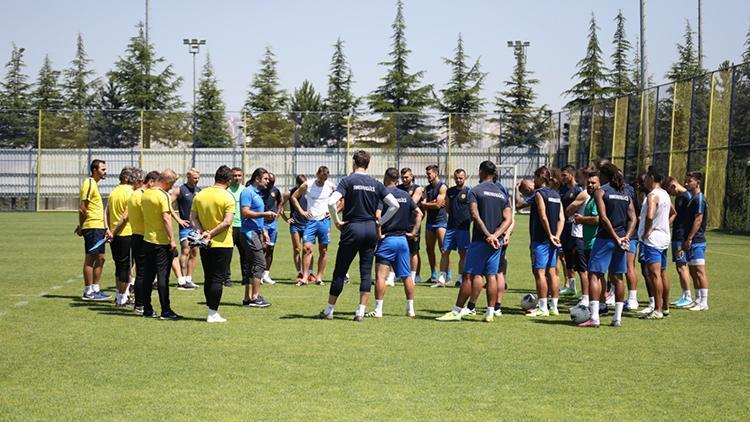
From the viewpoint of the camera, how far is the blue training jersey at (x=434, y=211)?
1653 cm

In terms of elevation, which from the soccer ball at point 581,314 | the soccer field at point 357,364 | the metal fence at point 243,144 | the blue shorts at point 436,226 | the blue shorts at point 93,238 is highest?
the metal fence at point 243,144

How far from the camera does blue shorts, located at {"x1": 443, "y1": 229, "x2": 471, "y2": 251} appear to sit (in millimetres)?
15494

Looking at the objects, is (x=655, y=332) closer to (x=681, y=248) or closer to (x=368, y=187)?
(x=681, y=248)

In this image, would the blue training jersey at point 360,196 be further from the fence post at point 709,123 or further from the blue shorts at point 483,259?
the fence post at point 709,123

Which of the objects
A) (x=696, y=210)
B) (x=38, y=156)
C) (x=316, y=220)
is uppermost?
(x=38, y=156)

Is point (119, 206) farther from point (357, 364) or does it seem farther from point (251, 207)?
point (357, 364)

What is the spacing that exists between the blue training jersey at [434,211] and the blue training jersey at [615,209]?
209 inches

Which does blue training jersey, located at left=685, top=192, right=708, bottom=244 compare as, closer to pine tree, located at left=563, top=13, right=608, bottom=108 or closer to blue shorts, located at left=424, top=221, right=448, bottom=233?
blue shorts, located at left=424, top=221, right=448, bottom=233

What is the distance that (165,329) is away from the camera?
35.7 ft

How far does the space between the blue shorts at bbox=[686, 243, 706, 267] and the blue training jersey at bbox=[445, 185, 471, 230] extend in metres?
3.74

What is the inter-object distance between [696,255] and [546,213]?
2.49m

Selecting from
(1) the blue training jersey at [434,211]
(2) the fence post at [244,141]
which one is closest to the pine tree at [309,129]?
(2) the fence post at [244,141]

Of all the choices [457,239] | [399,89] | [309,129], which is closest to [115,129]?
[309,129]

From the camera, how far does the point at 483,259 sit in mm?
11508
